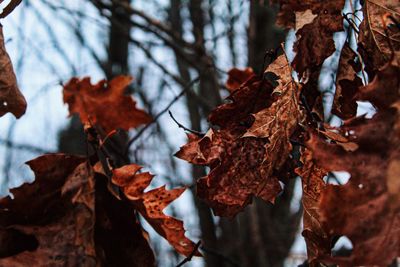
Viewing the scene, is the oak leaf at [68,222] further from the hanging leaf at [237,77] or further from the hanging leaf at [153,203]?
the hanging leaf at [237,77]

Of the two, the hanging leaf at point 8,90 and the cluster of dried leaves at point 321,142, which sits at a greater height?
the hanging leaf at point 8,90

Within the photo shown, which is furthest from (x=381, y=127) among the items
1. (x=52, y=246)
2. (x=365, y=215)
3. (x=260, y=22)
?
(x=260, y=22)

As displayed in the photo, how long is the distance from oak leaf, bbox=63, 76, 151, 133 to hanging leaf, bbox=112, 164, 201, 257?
0.65m

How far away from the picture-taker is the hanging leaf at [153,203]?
3.70 feet

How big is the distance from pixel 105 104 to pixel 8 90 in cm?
69

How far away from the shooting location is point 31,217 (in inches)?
43.6

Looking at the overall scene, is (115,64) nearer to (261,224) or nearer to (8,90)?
(261,224)

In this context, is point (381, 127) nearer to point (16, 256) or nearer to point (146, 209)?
point (146, 209)

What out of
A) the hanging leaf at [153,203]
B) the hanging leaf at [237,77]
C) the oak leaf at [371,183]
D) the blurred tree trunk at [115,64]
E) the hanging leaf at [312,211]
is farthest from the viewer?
the blurred tree trunk at [115,64]

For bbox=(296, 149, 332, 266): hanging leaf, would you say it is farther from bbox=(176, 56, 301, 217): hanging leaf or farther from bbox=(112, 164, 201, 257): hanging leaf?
bbox=(112, 164, 201, 257): hanging leaf

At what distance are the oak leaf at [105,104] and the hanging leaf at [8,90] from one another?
22.5 inches

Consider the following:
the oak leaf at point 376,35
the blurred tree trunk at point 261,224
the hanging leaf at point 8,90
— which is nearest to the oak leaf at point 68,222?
the hanging leaf at point 8,90

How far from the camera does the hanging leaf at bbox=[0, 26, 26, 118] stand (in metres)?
1.16

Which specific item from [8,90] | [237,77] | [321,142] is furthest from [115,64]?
[321,142]
